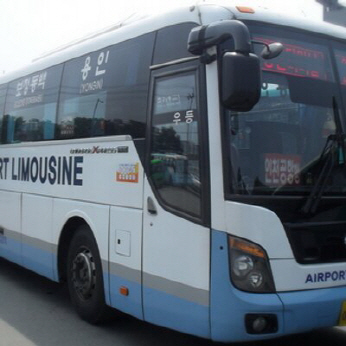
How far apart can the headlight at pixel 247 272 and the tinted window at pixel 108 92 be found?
1530mm

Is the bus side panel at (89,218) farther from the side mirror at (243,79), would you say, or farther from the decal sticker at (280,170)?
the side mirror at (243,79)

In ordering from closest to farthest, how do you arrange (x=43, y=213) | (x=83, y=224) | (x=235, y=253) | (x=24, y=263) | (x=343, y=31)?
(x=235, y=253)
(x=343, y=31)
(x=83, y=224)
(x=43, y=213)
(x=24, y=263)

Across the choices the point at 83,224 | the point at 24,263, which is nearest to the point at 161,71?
the point at 83,224

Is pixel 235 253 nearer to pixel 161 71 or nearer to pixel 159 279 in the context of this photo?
pixel 159 279

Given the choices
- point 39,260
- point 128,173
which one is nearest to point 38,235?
point 39,260

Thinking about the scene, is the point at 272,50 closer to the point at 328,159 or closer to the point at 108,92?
the point at 328,159

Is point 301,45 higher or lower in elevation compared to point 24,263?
higher

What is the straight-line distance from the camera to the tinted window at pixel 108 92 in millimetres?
5262

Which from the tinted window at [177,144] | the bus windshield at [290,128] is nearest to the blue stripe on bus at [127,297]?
the tinted window at [177,144]

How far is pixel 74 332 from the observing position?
570 cm

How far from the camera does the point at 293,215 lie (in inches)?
169

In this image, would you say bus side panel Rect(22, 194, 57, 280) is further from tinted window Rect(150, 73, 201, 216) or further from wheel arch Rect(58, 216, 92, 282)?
tinted window Rect(150, 73, 201, 216)

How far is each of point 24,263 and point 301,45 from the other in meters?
4.88

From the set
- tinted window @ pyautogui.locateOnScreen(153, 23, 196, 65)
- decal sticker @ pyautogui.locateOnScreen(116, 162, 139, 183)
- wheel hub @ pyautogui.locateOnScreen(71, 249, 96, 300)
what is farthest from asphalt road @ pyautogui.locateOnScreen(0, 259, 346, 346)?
tinted window @ pyautogui.locateOnScreen(153, 23, 196, 65)
